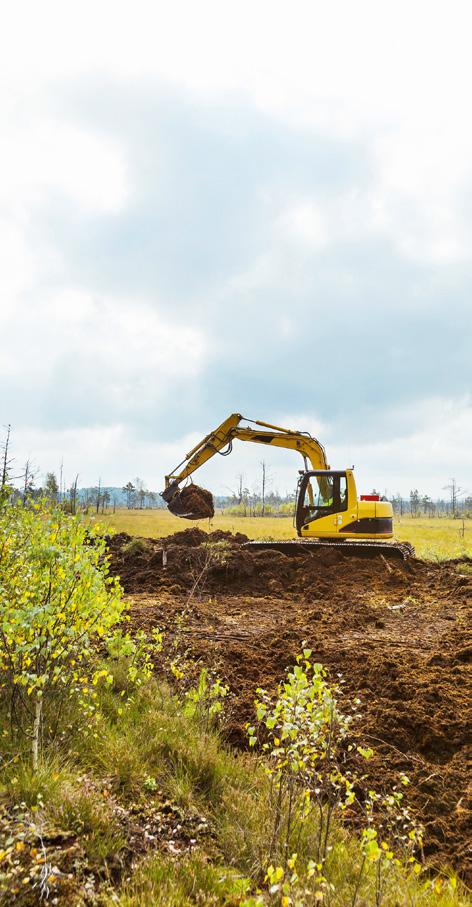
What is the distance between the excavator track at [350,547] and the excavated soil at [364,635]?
1.40 ft

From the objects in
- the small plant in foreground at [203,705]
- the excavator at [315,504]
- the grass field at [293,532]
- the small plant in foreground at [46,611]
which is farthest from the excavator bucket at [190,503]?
the small plant in foreground at [46,611]

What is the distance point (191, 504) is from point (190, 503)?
0.16 feet

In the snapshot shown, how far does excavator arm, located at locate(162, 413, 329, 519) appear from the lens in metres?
15.2

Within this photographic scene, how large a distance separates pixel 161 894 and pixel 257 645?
4693 mm

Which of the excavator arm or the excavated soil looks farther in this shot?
the excavator arm

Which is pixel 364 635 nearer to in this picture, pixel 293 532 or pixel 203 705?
pixel 203 705

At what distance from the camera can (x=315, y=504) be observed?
14.7 m

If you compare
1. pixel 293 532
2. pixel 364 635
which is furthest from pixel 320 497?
pixel 293 532

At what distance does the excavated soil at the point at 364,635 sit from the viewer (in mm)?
4168

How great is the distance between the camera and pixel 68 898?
252 cm

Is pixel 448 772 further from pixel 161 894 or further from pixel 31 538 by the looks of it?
pixel 31 538

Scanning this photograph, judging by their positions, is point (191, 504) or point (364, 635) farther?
point (191, 504)

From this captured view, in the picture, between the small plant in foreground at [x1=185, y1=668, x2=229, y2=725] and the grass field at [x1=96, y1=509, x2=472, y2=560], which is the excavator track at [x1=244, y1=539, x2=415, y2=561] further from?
the small plant in foreground at [x1=185, y1=668, x2=229, y2=725]

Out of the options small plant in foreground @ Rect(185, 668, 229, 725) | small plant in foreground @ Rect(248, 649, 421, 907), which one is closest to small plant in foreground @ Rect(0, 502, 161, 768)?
small plant in foreground @ Rect(185, 668, 229, 725)
